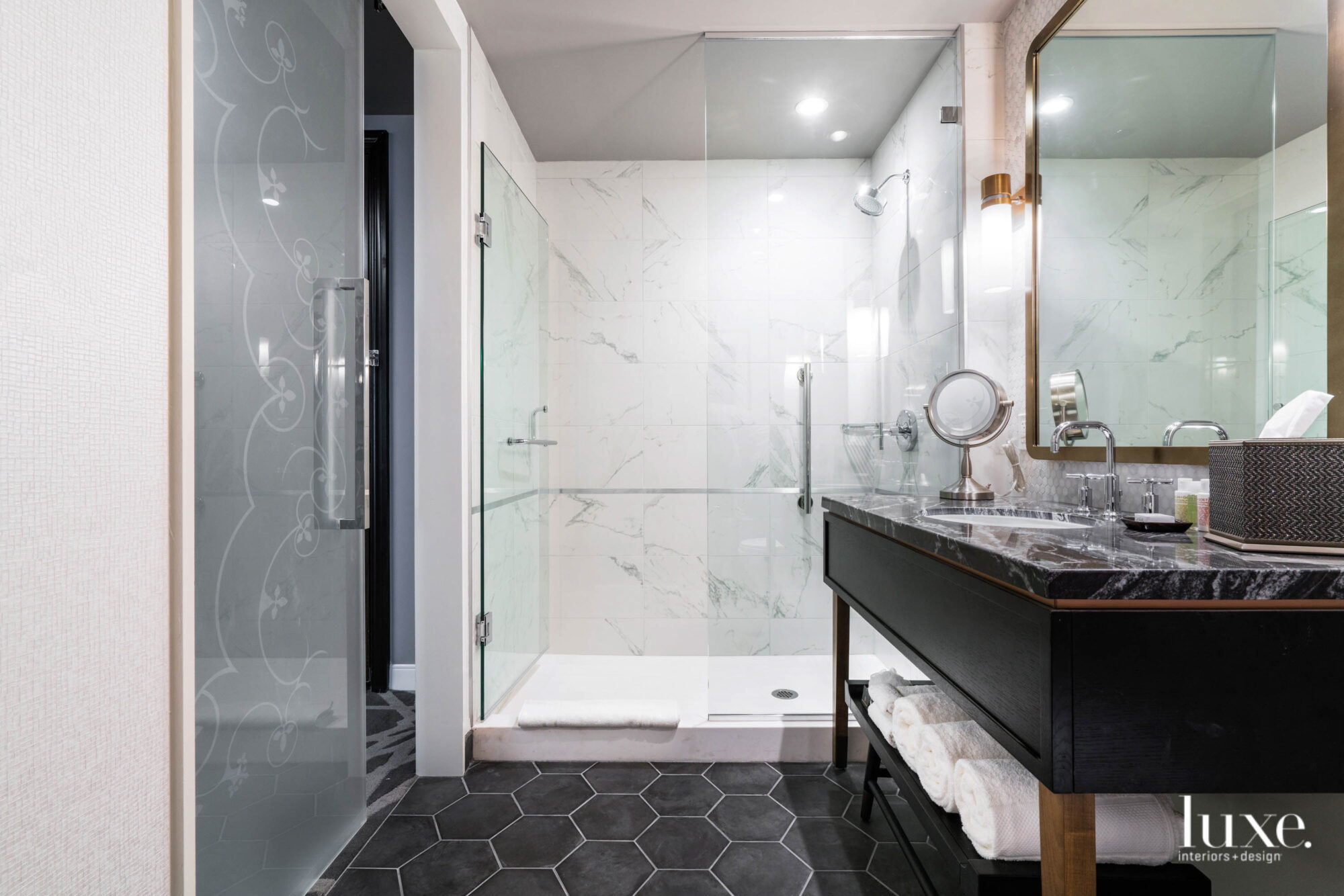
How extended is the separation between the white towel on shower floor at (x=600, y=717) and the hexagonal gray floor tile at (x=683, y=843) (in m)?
0.35

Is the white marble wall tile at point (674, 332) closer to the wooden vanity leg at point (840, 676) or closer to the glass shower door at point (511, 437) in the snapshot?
the glass shower door at point (511, 437)

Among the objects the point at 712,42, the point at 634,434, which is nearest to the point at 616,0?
the point at 712,42

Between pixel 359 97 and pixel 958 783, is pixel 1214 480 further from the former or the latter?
pixel 359 97

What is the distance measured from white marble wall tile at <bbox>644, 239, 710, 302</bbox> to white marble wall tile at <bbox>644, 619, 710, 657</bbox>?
4.89 feet

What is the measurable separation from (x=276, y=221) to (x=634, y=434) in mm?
1894

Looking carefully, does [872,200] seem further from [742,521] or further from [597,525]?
[597,525]

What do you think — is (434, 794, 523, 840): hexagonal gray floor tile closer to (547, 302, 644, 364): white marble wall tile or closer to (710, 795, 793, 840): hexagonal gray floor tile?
(710, 795, 793, 840): hexagonal gray floor tile

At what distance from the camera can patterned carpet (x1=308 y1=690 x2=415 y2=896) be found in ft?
5.06

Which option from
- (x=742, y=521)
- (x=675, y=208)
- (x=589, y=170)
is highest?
(x=589, y=170)

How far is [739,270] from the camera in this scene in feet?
7.58

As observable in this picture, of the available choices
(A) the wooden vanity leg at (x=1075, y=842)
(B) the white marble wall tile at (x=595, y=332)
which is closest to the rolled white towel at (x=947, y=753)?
(A) the wooden vanity leg at (x=1075, y=842)

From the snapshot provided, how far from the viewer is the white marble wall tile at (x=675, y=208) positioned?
297 centimetres

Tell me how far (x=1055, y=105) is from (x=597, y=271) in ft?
6.21

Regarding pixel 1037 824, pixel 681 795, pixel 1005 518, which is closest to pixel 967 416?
pixel 1005 518
